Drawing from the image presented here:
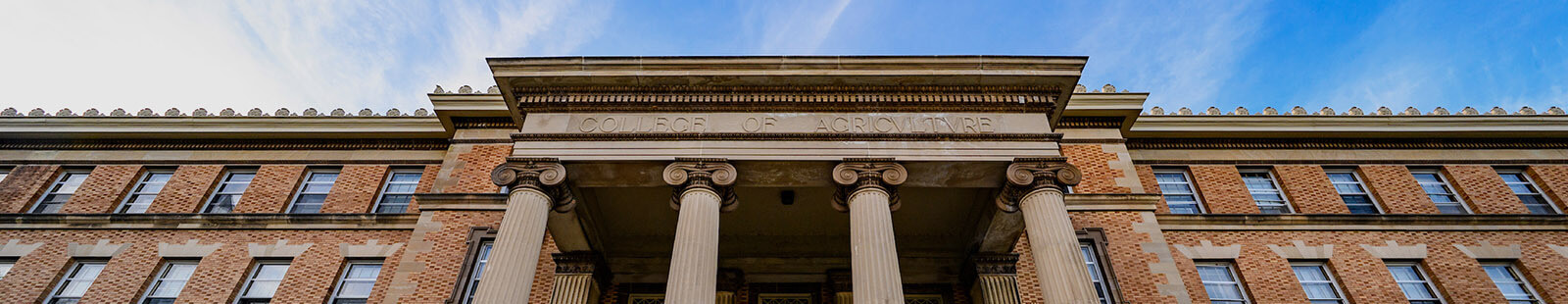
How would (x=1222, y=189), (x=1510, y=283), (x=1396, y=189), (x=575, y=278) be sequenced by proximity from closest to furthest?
1. (x=575, y=278)
2. (x=1510, y=283)
3. (x=1222, y=189)
4. (x=1396, y=189)

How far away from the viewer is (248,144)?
1988 cm

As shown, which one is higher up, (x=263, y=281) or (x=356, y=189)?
(x=356, y=189)

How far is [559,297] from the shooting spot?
15.4m

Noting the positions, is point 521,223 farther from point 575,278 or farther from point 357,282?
point 357,282

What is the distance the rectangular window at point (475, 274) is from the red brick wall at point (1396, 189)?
1855 centimetres

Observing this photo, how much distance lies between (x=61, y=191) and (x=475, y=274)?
1111cm

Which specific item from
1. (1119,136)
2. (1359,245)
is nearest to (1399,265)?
(1359,245)

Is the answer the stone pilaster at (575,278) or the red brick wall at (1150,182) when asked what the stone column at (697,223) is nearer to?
the stone pilaster at (575,278)

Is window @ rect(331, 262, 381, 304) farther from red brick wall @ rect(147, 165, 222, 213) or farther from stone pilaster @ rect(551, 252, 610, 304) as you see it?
red brick wall @ rect(147, 165, 222, 213)

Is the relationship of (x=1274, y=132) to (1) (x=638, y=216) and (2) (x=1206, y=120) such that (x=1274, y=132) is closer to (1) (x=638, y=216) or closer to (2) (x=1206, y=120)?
(2) (x=1206, y=120)

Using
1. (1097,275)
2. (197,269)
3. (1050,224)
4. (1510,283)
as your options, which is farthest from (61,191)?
(1510,283)

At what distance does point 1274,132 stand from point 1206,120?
62.3 inches

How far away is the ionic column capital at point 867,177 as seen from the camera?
13.4 m

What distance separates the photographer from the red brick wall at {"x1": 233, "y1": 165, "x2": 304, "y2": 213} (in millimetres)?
18141
